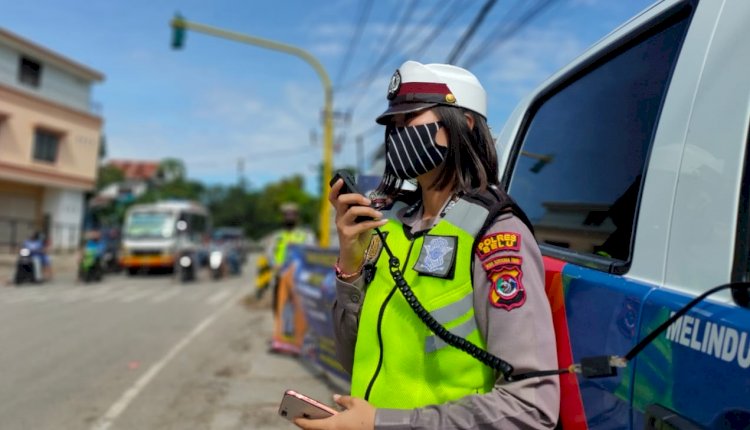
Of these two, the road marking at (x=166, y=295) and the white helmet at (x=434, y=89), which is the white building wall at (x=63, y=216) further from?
the white helmet at (x=434, y=89)

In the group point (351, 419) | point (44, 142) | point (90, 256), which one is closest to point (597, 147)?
point (351, 419)

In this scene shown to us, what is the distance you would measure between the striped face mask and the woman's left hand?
22.5 inches

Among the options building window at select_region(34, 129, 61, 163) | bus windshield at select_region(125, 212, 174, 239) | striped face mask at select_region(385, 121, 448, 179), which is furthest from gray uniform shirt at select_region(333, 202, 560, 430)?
building window at select_region(34, 129, 61, 163)

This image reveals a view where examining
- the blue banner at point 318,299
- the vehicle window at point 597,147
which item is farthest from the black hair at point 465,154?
the blue banner at point 318,299

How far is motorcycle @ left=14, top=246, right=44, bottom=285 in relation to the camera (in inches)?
661

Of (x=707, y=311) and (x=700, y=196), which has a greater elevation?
(x=700, y=196)

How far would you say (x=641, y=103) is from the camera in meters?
1.60

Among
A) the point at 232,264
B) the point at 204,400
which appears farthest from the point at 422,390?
the point at 232,264

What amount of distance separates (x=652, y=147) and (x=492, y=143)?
1.22 feet

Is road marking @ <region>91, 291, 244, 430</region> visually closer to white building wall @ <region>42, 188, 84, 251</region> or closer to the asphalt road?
the asphalt road

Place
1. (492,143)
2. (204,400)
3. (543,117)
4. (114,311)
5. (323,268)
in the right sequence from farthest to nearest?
(114,311) → (323,268) → (204,400) → (543,117) → (492,143)

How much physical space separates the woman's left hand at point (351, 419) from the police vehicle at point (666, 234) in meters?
0.47

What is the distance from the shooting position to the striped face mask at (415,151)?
149 cm

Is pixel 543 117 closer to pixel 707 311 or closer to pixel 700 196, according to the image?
pixel 700 196
